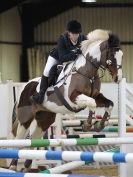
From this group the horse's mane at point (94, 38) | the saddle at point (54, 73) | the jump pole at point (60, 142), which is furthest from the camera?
the saddle at point (54, 73)

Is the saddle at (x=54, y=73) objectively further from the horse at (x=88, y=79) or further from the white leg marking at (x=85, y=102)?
the white leg marking at (x=85, y=102)

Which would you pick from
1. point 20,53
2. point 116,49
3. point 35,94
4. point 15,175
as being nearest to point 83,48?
point 116,49

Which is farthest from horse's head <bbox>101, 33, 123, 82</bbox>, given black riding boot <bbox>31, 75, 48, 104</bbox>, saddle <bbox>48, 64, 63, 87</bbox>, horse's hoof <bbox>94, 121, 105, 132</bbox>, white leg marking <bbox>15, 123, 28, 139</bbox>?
white leg marking <bbox>15, 123, 28, 139</bbox>

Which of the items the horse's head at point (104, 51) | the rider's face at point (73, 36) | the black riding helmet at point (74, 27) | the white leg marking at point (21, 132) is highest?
the black riding helmet at point (74, 27)

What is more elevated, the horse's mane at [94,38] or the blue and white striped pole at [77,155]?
the horse's mane at [94,38]

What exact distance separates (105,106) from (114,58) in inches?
20.1

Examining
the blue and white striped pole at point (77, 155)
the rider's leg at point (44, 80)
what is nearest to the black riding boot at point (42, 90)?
the rider's leg at point (44, 80)

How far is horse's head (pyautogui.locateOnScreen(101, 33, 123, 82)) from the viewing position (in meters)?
5.25

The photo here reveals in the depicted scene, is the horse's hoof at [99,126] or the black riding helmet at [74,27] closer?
the horse's hoof at [99,126]

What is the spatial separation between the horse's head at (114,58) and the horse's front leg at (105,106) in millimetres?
286

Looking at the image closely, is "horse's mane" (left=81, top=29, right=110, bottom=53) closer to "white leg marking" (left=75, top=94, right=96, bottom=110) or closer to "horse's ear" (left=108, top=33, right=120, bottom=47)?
"horse's ear" (left=108, top=33, right=120, bottom=47)

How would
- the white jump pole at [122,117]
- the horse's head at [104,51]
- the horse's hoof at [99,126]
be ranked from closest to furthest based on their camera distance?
the white jump pole at [122,117] < the horse's hoof at [99,126] < the horse's head at [104,51]

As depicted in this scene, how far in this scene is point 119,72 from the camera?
5234mm

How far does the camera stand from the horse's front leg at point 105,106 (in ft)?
17.0
